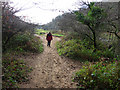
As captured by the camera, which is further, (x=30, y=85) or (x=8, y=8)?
(x=8, y=8)

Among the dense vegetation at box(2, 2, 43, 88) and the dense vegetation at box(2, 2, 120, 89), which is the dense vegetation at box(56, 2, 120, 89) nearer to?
the dense vegetation at box(2, 2, 120, 89)

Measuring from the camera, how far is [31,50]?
33.7 feet

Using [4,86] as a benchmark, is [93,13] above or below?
above

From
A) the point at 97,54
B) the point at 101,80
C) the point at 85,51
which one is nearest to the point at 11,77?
the point at 101,80

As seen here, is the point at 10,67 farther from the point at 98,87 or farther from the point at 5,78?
the point at 98,87

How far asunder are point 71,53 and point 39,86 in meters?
5.23

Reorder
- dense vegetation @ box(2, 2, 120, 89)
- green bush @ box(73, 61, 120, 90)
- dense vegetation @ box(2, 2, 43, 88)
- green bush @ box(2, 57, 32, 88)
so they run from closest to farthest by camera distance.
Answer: green bush @ box(73, 61, 120, 90) → green bush @ box(2, 57, 32, 88) → dense vegetation @ box(2, 2, 120, 89) → dense vegetation @ box(2, 2, 43, 88)

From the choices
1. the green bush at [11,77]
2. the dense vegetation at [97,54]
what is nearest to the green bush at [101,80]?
the dense vegetation at [97,54]

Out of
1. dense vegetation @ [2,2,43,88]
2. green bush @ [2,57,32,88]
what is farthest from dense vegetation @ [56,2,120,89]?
dense vegetation @ [2,2,43,88]

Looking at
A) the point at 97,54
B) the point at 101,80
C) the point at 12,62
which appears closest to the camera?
the point at 101,80

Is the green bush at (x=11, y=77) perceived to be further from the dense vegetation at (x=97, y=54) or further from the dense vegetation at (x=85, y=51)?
the dense vegetation at (x=97, y=54)

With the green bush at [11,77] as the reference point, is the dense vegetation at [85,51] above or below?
above

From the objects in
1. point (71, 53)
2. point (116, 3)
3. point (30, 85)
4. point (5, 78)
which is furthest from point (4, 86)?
point (116, 3)

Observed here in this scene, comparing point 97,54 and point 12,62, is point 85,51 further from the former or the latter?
point 12,62
